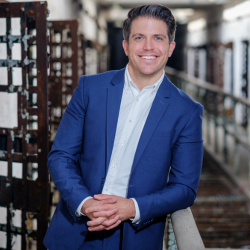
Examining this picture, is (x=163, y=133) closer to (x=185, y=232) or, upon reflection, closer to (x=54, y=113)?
(x=185, y=232)

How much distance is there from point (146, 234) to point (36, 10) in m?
1.47

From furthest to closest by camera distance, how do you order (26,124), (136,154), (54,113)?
(54,113)
(26,124)
(136,154)

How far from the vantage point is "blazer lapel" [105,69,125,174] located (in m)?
1.56

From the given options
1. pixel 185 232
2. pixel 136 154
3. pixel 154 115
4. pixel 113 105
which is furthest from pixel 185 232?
pixel 113 105

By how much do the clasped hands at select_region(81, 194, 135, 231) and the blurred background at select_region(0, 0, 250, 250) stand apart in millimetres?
318

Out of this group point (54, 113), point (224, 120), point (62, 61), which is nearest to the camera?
point (62, 61)

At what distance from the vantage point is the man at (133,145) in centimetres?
155

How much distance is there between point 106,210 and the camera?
1416 mm

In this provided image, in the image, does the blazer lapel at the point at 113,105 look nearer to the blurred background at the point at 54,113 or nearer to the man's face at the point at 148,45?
the man's face at the point at 148,45

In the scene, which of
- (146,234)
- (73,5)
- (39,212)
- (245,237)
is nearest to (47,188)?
(39,212)

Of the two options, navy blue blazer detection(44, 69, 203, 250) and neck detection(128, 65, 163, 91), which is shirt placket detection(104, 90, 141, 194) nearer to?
navy blue blazer detection(44, 69, 203, 250)

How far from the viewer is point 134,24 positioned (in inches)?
63.2

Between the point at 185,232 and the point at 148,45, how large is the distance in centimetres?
84

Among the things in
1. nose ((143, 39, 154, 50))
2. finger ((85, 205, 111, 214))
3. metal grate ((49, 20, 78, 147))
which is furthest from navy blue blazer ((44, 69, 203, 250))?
metal grate ((49, 20, 78, 147))
